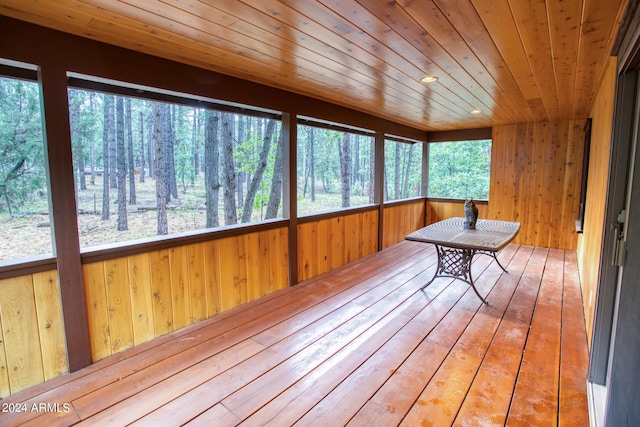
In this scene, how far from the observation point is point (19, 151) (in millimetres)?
3740

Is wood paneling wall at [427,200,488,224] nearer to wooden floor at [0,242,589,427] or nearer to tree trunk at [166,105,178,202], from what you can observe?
wooden floor at [0,242,589,427]

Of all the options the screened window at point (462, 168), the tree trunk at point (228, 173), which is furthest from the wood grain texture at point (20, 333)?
the screened window at point (462, 168)

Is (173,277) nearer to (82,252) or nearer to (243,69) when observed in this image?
(82,252)

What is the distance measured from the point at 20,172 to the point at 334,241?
378cm

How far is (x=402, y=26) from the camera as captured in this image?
1.85 meters

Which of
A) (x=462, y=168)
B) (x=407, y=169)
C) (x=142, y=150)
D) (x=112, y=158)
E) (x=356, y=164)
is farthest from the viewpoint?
(x=356, y=164)

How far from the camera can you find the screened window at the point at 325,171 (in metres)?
10.2

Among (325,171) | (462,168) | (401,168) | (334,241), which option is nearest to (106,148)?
Result: (334,241)

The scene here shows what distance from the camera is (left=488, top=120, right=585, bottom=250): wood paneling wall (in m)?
5.29

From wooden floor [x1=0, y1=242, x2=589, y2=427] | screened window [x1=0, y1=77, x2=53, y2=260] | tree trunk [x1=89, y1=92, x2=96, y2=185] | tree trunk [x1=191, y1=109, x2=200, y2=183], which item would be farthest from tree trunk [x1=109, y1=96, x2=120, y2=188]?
wooden floor [x1=0, y1=242, x2=589, y2=427]

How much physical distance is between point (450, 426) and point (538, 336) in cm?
142

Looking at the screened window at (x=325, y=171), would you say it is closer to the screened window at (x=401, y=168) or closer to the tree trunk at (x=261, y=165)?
the screened window at (x=401, y=168)

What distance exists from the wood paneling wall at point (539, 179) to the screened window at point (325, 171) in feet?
13.4

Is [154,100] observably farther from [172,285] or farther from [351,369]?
[351,369]
